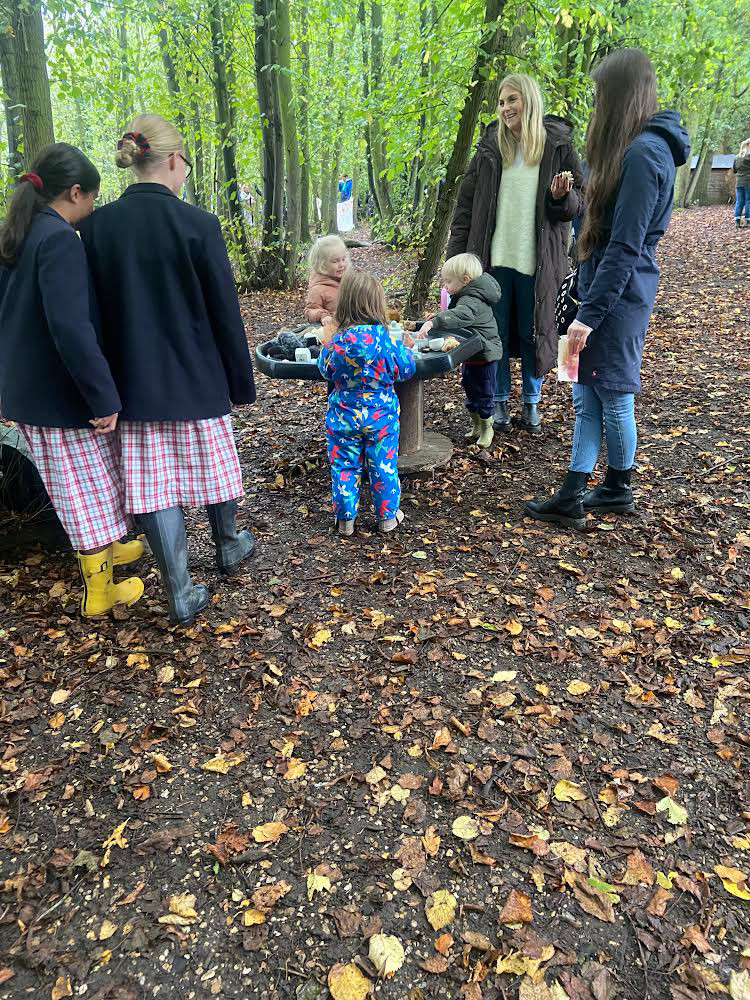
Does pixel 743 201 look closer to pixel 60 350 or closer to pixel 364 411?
pixel 364 411

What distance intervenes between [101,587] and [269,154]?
30.5 ft

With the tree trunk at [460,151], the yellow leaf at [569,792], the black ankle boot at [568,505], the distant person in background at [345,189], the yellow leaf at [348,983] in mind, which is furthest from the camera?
the distant person in background at [345,189]

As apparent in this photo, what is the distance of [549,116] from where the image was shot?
450 centimetres

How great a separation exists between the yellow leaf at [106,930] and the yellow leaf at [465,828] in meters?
1.06

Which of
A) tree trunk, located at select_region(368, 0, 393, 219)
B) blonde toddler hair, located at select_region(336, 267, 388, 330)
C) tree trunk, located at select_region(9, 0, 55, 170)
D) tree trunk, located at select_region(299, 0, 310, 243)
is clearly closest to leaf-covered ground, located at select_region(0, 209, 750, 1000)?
blonde toddler hair, located at select_region(336, 267, 388, 330)

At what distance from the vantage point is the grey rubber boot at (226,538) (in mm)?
3535

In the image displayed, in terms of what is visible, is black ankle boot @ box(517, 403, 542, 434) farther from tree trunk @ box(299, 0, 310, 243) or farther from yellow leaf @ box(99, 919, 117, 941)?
tree trunk @ box(299, 0, 310, 243)

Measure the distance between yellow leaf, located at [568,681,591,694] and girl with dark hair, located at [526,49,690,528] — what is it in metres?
1.44

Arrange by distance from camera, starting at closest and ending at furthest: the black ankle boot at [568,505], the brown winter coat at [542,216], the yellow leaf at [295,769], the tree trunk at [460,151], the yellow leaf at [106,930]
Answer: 1. the yellow leaf at [106,930]
2. the yellow leaf at [295,769]
3. the black ankle boot at [568,505]
4. the brown winter coat at [542,216]
5. the tree trunk at [460,151]

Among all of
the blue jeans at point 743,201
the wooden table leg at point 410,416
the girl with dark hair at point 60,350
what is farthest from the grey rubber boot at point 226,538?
the blue jeans at point 743,201

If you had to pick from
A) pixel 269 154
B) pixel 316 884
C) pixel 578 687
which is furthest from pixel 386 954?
pixel 269 154

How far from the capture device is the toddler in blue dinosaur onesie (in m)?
3.62

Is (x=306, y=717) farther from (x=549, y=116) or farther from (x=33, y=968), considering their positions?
(x=549, y=116)

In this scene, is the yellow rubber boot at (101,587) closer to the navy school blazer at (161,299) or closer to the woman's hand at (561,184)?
the navy school blazer at (161,299)
